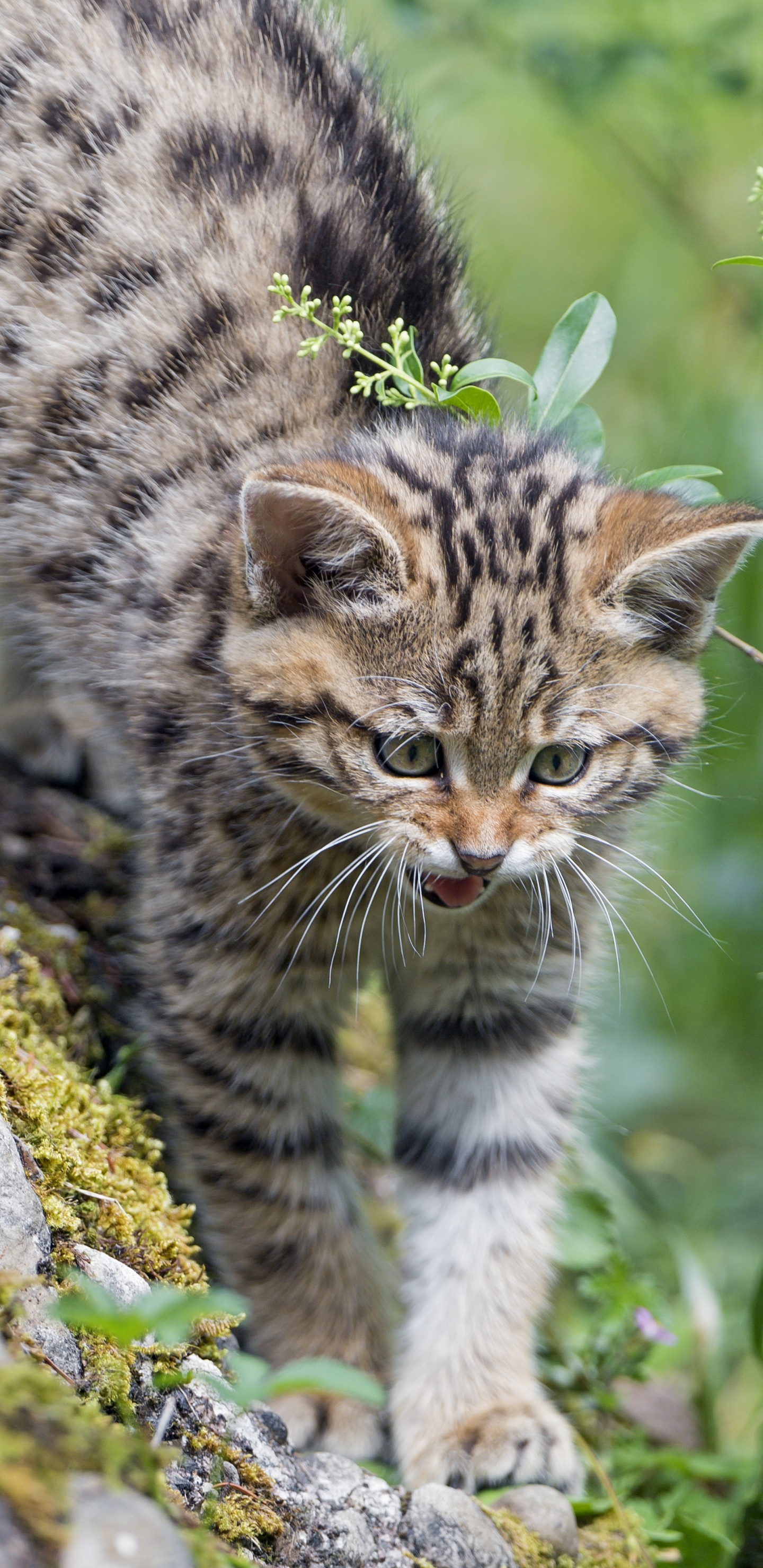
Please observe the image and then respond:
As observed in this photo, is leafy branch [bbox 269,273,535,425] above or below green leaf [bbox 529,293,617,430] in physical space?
below

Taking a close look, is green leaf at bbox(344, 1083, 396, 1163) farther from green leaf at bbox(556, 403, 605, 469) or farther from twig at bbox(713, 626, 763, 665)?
green leaf at bbox(556, 403, 605, 469)

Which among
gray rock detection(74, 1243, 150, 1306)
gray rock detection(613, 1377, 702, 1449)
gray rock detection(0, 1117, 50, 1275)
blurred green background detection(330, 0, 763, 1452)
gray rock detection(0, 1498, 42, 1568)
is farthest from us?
blurred green background detection(330, 0, 763, 1452)

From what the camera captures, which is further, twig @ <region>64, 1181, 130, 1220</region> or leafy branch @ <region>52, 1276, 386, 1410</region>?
twig @ <region>64, 1181, 130, 1220</region>

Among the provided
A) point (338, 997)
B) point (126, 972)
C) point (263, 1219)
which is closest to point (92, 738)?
point (126, 972)

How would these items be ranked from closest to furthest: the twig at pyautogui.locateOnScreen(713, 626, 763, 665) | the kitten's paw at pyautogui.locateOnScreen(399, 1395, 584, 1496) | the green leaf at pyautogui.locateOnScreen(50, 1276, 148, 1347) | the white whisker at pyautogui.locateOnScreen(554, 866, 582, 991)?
1. the green leaf at pyautogui.locateOnScreen(50, 1276, 148, 1347)
2. the twig at pyautogui.locateOnScreen(713, 626, 763, 665)
3. the kitten's paw at pyautogui.locateOnScreen(399, 1395, 584, 1496)
4. the white whisker at pyautogui.locateOnScreen(554, 866, 582, 991)

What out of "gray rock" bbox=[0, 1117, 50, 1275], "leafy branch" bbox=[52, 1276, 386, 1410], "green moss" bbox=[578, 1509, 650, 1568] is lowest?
"green moss" bbox=[578, 1509, 650, 1568]

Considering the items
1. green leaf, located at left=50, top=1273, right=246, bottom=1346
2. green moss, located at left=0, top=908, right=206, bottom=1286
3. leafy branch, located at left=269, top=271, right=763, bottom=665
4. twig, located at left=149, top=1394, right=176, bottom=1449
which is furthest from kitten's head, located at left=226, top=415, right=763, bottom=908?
green leaf, located at left=50, top=1273, right=246, bottom=1346
